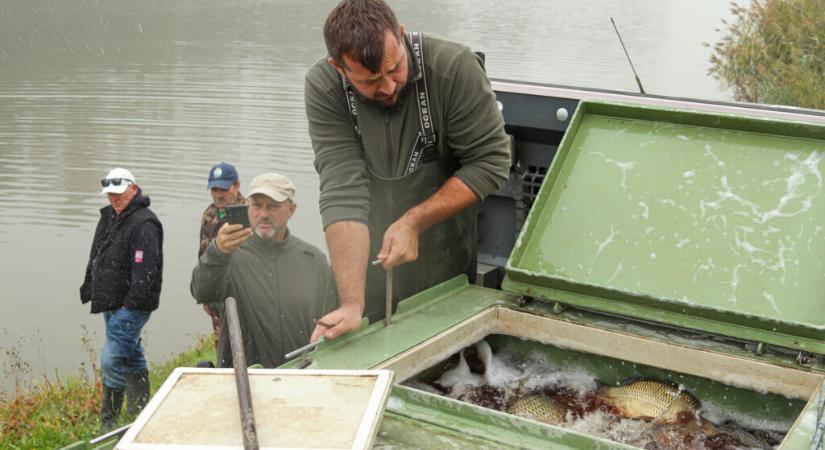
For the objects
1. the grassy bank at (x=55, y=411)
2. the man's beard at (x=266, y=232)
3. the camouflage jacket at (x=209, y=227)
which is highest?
the man's beard at (x=266, y=232)

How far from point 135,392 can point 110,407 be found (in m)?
0.23

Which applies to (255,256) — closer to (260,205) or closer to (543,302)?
(260,205)

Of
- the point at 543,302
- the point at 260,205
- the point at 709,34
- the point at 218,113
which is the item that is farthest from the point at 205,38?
the point at 543,302

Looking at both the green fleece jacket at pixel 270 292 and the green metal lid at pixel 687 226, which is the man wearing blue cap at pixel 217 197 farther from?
the green metal lid at pixel 687 226

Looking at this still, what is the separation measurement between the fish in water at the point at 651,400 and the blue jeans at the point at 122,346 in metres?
3.60

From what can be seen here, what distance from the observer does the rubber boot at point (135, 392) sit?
6.20m

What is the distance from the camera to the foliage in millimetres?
11875

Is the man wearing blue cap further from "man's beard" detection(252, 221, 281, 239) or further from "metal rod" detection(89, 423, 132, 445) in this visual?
"metal rod" detection(89, 423, 132, 445)

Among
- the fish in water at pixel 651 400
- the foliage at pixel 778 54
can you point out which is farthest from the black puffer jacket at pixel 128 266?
the foliage at pixel 778 54

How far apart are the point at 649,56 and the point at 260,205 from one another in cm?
1783

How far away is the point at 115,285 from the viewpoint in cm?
597

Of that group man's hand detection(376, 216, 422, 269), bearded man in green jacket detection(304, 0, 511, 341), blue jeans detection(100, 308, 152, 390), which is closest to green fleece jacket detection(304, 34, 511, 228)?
bearded man in green jacket detection(304, 0, 511, 341)

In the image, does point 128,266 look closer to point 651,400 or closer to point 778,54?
point 651,400

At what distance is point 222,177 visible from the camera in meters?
5.55
